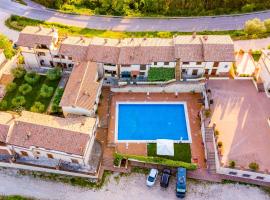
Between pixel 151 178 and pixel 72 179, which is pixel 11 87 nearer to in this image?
pixel 72 179

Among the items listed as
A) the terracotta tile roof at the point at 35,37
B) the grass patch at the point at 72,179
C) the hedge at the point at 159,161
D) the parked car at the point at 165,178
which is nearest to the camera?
the parked car at the point at 165,178

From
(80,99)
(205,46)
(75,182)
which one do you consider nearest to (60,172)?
(75,182)

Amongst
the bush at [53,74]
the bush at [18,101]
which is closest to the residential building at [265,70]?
the bush at [53,74]

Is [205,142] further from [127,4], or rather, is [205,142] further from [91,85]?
[127,4]

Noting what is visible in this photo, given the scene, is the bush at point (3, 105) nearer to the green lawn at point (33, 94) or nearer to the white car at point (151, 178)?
the green lawn at point (33, 94)

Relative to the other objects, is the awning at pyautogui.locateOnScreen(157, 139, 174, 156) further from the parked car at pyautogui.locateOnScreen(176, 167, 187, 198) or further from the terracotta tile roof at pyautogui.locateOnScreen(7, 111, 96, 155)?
the terracotta tile roof at pyautogui.locateOnScreen(7, 111, 96, 155)

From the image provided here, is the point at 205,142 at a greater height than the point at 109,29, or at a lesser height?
lesser
